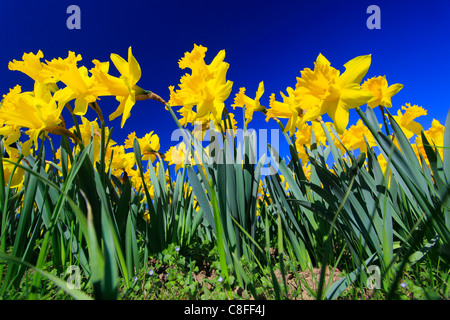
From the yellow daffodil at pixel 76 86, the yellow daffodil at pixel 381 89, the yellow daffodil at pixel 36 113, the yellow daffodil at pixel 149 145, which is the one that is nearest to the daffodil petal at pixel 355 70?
the yellow daffodil at pixel 381 89

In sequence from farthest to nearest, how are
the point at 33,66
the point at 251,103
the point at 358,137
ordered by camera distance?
the point at 251,103 < the point at 358,137 < the point at 33,66

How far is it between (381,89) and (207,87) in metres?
0.91

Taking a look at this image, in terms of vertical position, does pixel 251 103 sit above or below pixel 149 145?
above

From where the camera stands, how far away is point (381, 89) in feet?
4.19

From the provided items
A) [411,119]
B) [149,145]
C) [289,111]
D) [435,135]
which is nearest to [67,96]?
[149,145]

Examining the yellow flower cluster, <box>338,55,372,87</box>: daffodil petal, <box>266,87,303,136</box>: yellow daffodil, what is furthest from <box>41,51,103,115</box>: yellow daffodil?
<box>338,55,372,87</box>: daffodil petal

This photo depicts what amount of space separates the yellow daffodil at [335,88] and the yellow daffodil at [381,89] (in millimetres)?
287

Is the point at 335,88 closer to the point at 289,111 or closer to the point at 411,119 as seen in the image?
the point at 289,111

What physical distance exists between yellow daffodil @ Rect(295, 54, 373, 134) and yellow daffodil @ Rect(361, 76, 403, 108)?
0.29 metres

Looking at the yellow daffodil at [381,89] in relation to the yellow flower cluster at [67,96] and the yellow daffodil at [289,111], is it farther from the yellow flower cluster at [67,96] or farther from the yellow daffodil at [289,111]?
the yellow flower cluster at [67,96]

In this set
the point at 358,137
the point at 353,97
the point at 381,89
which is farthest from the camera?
the point at 358,137

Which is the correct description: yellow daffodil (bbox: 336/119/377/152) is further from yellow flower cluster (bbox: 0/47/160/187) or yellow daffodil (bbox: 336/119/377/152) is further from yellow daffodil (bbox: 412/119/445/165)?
yellow flower cluster (bbox: 0/47/160/187)

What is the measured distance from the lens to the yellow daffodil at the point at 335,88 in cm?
103
